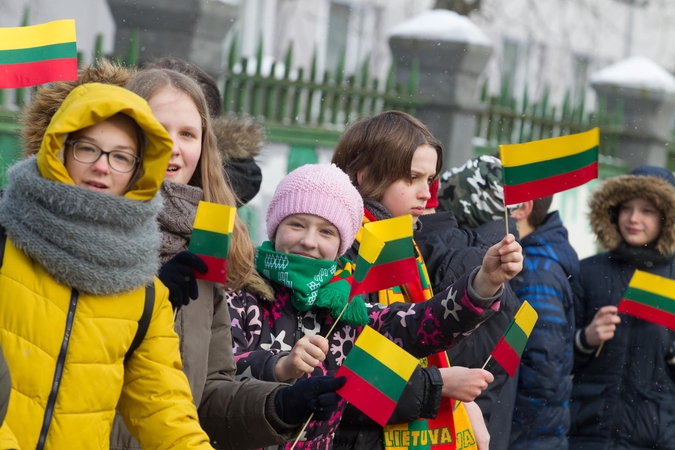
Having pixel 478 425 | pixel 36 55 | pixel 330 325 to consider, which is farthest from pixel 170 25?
pixel 330 325

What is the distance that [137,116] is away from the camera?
2.27 metres

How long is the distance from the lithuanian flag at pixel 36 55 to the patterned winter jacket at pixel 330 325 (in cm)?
88

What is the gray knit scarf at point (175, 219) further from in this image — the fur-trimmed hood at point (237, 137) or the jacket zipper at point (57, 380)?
the fur-trimmed hood at point (237, 137)

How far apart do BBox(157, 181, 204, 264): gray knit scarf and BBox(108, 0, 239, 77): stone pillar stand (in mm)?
4416

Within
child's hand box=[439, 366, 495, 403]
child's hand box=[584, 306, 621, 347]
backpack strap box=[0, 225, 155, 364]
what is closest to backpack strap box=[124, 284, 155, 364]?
backpack strap box=[0, 225, 155, 364]

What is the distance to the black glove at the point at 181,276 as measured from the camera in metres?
2.49

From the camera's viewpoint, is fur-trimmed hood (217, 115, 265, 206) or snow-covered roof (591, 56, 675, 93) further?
snow-covered roof (591, 56, 675, 93)

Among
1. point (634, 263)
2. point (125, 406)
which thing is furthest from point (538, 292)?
point (125, 406)

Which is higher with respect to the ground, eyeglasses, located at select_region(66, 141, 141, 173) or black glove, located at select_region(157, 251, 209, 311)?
eyeglasses, located at select_region(66, 141, 141, 173)

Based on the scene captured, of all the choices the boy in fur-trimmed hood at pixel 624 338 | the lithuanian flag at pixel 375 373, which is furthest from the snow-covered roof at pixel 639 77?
the lithuanian flag at pixel 375 373

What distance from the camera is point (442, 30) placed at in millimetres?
9078

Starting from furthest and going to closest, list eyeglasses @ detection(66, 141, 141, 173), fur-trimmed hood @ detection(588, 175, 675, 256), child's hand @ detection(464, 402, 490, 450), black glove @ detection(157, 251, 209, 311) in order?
fur-trimmed hood @ detection(588, 175, 675, 256)
child's hand @ detection(464, 402, 490, 450)
black glove @ detection(157, 251, 209, 311)
eyeglasses @ detection(66, 141, 141, 173)

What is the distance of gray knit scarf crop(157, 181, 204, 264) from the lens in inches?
109

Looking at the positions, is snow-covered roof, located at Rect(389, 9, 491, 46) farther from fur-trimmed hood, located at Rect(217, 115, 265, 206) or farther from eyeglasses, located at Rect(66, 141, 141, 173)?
eyeglasses, located at Rect(66, 141, 141, 173)
